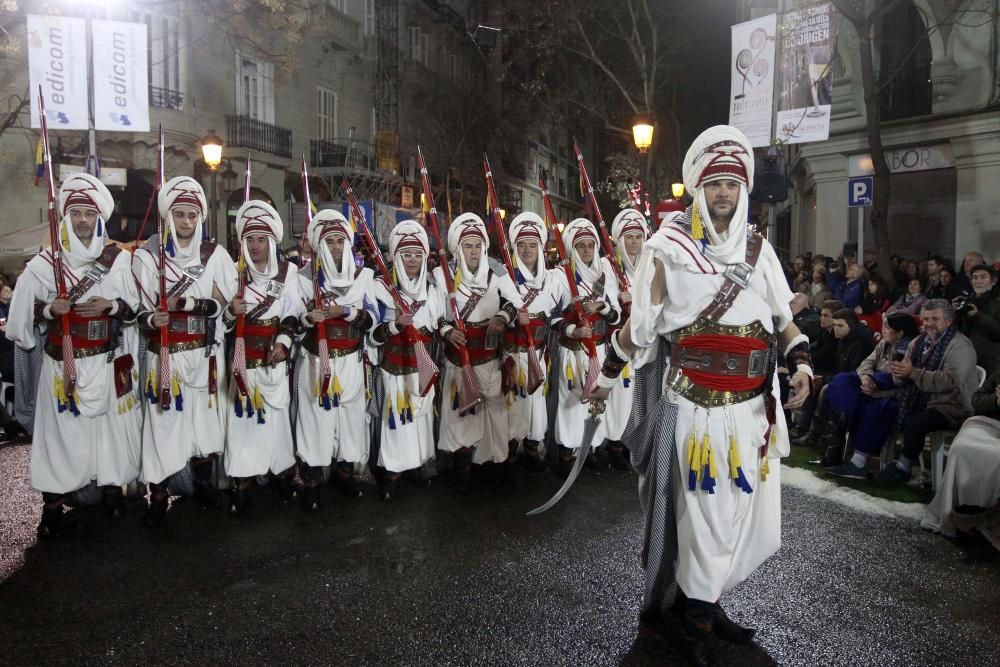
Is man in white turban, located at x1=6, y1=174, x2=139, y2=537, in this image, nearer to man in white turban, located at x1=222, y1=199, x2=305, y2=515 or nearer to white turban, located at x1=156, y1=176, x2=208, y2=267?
white turban, located at x1=156, y1=176, x2=208, y2=267

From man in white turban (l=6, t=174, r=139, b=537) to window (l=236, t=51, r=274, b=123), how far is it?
1573 centimetres

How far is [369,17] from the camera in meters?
25.9

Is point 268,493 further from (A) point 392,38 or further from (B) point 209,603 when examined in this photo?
(A) point 392,38

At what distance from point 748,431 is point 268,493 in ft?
13.2

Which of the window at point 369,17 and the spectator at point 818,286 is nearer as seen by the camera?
the spectator at point 818,286

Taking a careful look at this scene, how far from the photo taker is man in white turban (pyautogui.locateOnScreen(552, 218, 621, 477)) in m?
6.50

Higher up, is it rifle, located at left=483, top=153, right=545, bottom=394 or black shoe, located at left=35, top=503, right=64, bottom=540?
rifle, located at left=483, top=153, right=545, bottom=394

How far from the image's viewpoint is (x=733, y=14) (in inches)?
1353

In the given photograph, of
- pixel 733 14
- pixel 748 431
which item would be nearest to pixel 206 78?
pixel 748 431

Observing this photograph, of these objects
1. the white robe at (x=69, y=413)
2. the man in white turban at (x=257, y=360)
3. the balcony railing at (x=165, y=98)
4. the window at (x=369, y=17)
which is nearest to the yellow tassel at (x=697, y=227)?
the man in white turban at (x=257, y=360)

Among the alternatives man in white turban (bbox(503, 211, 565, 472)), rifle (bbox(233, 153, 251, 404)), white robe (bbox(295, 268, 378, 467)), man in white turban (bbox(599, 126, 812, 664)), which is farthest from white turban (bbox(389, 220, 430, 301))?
man in white turban (bbox(599, 126, 812, 664))

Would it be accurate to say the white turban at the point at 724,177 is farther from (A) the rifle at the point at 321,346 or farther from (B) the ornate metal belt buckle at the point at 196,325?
(B) the ornate metal belt buckle at the point at 196,325

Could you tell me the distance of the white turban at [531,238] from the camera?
6.45m

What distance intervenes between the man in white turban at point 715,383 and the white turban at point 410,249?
8.90 feet
